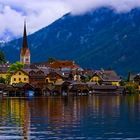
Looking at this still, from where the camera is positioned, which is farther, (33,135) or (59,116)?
(59,116)

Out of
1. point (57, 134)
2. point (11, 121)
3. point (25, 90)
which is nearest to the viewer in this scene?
point (57, 134)

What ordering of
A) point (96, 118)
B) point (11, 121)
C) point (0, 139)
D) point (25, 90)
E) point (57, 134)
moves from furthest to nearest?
point (25, 90) → point (96, 118) → point (11, 121) → point (57, 134) → point (0, 139)

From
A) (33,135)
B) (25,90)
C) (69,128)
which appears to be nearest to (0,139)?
(33,135)

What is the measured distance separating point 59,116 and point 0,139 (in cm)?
2708

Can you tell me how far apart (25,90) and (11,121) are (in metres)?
113

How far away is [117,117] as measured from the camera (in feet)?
260

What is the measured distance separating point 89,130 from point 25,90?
405 ft

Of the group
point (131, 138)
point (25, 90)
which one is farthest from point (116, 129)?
point (25, 90)

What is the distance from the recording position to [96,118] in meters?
77.8

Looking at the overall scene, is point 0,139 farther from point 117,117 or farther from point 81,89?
point 81,89

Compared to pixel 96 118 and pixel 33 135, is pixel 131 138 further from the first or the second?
pixel 96 118

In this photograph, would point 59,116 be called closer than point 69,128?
No

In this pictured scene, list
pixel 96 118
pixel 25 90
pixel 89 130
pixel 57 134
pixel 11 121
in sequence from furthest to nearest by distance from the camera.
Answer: pixel 25 90, pixel 96 118, pixel 11 121, pixel 89 130, pixel 57 134

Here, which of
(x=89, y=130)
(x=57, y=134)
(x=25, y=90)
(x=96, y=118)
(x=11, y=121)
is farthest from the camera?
(x=25, y=90)
